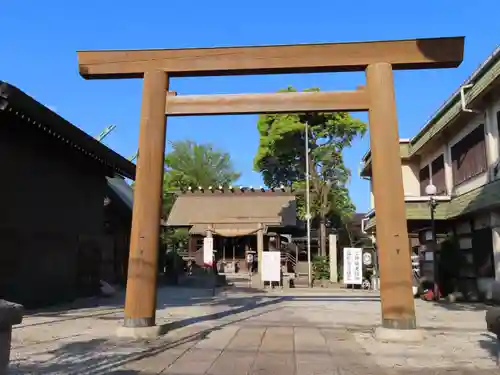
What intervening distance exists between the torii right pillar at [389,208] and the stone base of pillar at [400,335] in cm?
2

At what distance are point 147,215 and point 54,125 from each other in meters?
4.77

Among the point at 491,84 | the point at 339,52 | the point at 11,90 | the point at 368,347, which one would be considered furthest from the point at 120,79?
the point at 491,84

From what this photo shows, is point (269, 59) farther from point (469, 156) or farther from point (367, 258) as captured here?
point (367, 258)

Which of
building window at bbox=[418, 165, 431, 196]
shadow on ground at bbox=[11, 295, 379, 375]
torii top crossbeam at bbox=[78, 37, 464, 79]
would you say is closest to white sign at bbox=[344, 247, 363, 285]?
building window at bbox=[418, 165, 431, 196]

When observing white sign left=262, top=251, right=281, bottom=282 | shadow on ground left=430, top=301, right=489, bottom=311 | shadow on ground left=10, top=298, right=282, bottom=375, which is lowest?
shadow on ground left=10, top=298, right=282, bottom=375

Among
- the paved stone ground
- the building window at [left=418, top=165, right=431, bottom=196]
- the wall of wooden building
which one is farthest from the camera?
the building window at [left=418, top=165, right=431, bottom=196]

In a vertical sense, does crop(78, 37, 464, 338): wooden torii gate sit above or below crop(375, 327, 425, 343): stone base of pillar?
above

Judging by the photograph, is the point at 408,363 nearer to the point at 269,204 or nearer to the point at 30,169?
the point at 30,169

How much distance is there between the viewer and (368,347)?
7.72 m

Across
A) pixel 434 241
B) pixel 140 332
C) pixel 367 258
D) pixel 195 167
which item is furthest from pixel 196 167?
pixel 140 332

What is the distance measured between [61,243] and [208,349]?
8338mm

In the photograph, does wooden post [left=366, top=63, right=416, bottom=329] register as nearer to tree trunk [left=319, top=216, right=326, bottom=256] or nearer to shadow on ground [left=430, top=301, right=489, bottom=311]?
shadow on ground [left=430, top=301, right=489, bottom=311]

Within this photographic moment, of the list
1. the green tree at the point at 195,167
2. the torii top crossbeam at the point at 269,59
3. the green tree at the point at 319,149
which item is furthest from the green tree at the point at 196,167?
the torii top crossbeam at the point at 269,59

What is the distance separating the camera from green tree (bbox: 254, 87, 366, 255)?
35.2m
